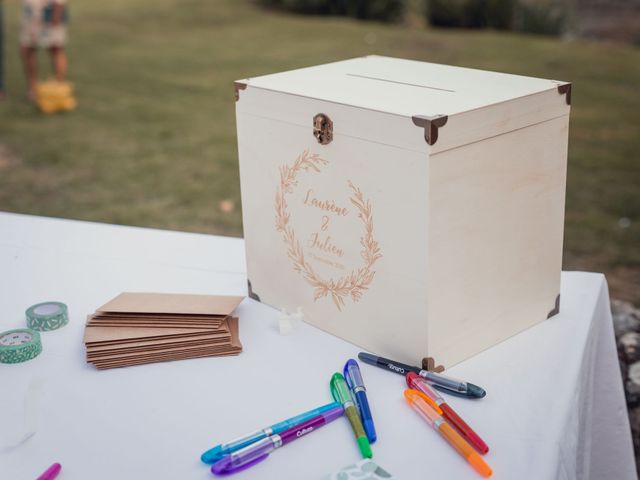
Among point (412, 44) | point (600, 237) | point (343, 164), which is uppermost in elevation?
point (343, 164)

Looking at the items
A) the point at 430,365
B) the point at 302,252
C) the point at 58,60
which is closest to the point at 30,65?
the point at 58,60

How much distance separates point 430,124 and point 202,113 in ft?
15.8

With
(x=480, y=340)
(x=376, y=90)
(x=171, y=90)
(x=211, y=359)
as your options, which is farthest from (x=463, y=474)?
(x=171, y=90)

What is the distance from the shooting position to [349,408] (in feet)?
3.31

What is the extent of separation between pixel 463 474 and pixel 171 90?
5637mm

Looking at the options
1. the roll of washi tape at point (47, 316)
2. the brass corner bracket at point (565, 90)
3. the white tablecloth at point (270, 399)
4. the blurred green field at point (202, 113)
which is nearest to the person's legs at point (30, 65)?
the blurred green field at point (202, 113)

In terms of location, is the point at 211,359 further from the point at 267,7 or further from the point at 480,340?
the point at 267,7

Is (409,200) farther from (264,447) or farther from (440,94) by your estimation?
(264,447)

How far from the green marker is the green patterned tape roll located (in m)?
0.44

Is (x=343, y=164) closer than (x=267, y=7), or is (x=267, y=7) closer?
(x=343, y=164)

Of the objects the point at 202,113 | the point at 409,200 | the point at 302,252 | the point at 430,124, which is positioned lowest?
the point at 202,113

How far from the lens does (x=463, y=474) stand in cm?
91

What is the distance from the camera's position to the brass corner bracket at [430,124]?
98 cm

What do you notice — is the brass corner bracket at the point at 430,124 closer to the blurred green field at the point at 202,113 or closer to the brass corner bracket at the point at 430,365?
the brass corner bracket at the point at 430,365
